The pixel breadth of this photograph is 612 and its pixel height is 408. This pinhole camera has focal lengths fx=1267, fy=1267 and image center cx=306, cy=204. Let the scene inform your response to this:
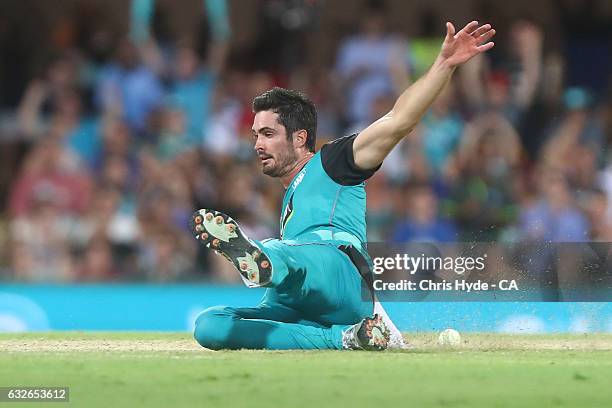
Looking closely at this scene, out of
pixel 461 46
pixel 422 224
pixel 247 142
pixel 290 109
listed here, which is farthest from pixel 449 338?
pixel 247 142

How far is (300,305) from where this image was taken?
741cm

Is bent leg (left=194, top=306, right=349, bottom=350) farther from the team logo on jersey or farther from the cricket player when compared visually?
the team logo on jersey

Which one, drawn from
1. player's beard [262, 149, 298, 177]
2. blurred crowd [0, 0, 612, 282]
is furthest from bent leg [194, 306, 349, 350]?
blurred crowd [0, 0, 612, 282]

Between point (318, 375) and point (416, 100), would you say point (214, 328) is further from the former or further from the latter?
point (416, 100)

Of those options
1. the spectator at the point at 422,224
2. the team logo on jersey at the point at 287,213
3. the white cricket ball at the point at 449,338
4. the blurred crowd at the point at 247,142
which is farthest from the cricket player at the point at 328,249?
the spectator at the point at 422,224

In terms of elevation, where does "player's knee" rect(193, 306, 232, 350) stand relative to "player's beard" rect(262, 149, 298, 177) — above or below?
below

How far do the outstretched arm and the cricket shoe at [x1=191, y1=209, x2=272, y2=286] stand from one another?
1.02 metres

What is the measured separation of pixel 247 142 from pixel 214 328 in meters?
7.08

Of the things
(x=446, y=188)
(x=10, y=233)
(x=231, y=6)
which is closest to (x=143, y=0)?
(x=231, y=6)

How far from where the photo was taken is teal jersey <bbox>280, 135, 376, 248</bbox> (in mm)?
7473

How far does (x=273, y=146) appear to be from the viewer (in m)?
7.89

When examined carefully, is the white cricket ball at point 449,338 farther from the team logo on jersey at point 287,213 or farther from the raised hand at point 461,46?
the raised hand at point 461,46

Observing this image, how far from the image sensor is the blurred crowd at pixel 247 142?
42.1 feet

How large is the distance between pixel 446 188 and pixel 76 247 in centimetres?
392
